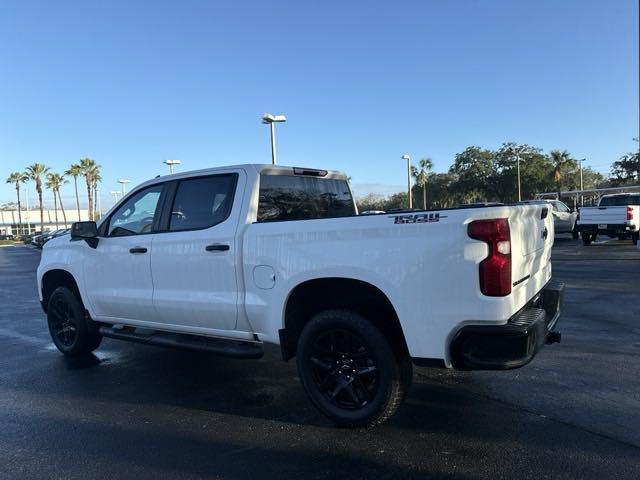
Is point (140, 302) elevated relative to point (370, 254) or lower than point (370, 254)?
lower

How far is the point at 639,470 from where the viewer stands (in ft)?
10.1

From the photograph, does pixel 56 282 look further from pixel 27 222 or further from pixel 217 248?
pixel 27 222

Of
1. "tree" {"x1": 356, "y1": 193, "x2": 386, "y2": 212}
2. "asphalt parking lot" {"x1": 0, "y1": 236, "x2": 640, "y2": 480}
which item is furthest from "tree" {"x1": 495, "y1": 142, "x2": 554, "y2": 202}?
"asphalt parking lot" {"x1": 0, "y1": 236, "x2": 640, "y2": 480}

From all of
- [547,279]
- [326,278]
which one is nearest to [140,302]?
[326,278]

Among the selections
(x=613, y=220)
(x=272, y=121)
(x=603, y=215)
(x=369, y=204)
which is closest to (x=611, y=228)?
(x=613, y=220)

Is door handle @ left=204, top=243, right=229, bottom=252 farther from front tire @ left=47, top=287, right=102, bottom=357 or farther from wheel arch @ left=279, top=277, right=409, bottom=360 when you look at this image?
front tire @ left=47, top=287, right=102, bottom=357

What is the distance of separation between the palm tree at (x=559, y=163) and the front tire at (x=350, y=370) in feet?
204

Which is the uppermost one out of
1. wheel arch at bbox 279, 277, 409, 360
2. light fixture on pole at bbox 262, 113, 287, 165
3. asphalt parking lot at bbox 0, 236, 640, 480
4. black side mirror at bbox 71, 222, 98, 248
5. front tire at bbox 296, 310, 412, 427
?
light fixture on pole at bbox 262, 113, 287, 165

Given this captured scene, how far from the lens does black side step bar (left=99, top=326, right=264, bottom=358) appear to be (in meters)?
4.32

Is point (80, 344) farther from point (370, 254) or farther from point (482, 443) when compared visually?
point (482, 443)

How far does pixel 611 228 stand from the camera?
17.4 metres

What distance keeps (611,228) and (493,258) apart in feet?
54.7

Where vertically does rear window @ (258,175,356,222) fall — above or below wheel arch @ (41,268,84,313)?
above

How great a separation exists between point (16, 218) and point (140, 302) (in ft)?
333
